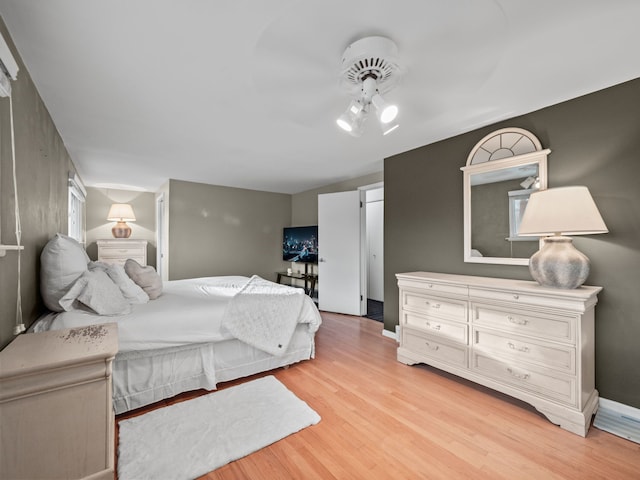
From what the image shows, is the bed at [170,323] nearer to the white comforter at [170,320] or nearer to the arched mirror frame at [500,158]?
the white comforter at [170,320]

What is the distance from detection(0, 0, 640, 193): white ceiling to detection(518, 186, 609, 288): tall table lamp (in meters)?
0.81

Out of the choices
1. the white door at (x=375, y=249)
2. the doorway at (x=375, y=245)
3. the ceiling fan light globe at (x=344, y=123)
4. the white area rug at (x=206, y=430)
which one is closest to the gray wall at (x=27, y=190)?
the white area rug at (x=206, y=430)

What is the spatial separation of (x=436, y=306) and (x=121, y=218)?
5.80 meters

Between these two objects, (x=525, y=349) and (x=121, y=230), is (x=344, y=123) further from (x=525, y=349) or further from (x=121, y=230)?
(x=121, y=230)

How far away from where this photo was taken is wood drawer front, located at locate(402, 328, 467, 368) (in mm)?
2328

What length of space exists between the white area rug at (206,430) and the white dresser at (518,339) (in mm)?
1313

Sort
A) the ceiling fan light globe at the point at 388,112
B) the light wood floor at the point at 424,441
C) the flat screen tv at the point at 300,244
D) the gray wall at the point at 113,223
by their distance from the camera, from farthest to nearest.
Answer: the gray wall at the point at 113,223 < the flat screen tv at the point at 300,244 < the ceiling fan light globe at the point at 388,112 < the light wood floor at the point at 424,441

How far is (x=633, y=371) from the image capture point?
74.2 inches

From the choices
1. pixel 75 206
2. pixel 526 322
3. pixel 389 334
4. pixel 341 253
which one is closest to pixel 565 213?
pixel 526 322

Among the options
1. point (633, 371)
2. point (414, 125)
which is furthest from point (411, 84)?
point (633, 371)

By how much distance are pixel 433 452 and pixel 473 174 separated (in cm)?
235

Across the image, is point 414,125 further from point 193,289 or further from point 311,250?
point 311,250

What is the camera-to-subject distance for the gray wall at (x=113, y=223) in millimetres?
5496

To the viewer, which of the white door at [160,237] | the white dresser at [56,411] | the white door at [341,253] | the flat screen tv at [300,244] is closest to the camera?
the white dresser at [56,411]
